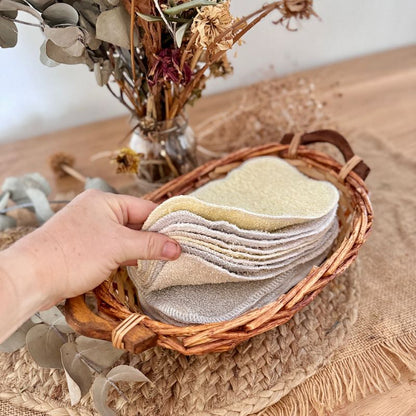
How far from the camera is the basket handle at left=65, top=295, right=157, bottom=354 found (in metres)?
0.45

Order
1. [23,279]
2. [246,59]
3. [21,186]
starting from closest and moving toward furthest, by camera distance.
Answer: [23,279] → [21,186] → [246,59]

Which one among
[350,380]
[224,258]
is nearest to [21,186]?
[224,258]

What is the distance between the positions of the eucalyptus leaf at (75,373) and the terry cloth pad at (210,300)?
9 cm

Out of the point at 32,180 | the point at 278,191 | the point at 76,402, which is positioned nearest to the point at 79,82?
the point at 32,180

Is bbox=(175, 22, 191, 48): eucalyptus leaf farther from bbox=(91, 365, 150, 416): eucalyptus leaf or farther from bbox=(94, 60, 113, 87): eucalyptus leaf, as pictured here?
bbox=(91, 365, 150, 416): eucalyptus leaf

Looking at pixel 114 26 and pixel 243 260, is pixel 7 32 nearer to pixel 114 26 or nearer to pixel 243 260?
pixel 114 26

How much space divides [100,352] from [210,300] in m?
0.13

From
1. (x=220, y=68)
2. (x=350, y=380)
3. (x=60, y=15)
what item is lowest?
(x=350, y=380)

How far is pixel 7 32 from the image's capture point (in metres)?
0.54

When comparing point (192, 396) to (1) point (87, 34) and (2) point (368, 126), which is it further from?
(2) point (368, 126)

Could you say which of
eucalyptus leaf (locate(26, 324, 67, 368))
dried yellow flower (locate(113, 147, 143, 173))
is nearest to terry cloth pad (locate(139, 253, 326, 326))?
eucalyptus leaf (locate(26, 324, 67, 368))

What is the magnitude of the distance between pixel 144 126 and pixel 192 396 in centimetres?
37

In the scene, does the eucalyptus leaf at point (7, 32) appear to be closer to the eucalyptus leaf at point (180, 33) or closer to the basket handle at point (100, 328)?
the eucalyptus leaf at point (180, 33)

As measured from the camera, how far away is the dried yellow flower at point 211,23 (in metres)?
0.45
